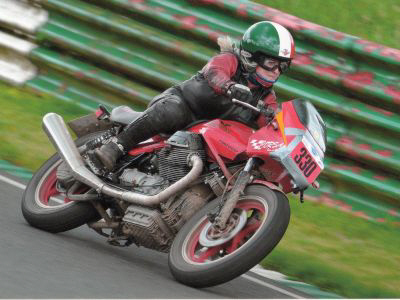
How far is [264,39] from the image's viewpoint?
6.47 metres

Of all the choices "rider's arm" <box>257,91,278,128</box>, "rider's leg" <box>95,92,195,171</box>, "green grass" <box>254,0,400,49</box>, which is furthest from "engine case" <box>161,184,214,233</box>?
"green grass" <box>254,0,400,49</box>

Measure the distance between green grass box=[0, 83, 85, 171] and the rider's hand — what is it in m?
2.91

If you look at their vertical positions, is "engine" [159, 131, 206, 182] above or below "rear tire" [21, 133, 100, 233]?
above

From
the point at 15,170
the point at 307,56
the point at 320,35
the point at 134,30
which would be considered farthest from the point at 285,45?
the point at 134,30

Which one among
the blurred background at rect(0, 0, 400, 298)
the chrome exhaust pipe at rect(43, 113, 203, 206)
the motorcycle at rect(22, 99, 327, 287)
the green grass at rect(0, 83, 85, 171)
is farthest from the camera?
the green grass at rect(0, 83, 85, 171)

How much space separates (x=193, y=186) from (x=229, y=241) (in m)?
0.55

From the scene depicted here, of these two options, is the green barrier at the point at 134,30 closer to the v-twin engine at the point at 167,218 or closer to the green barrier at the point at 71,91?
the green barrier at the point at 71,91

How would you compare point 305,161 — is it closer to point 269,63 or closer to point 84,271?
point 269,63

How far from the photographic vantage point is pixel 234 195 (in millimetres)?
6082

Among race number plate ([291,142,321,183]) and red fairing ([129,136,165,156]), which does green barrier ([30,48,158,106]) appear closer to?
red fairing ([129,136,165,156])

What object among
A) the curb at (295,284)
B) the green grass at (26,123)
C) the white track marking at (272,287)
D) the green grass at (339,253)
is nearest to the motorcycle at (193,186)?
the white track marking at (272,287)

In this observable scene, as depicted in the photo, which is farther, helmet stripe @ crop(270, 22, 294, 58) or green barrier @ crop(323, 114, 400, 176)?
green barrier @ crop(323, 114, 400, 176)

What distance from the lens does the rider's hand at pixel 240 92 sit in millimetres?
6176

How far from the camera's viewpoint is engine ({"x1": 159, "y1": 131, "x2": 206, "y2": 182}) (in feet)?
21.4
